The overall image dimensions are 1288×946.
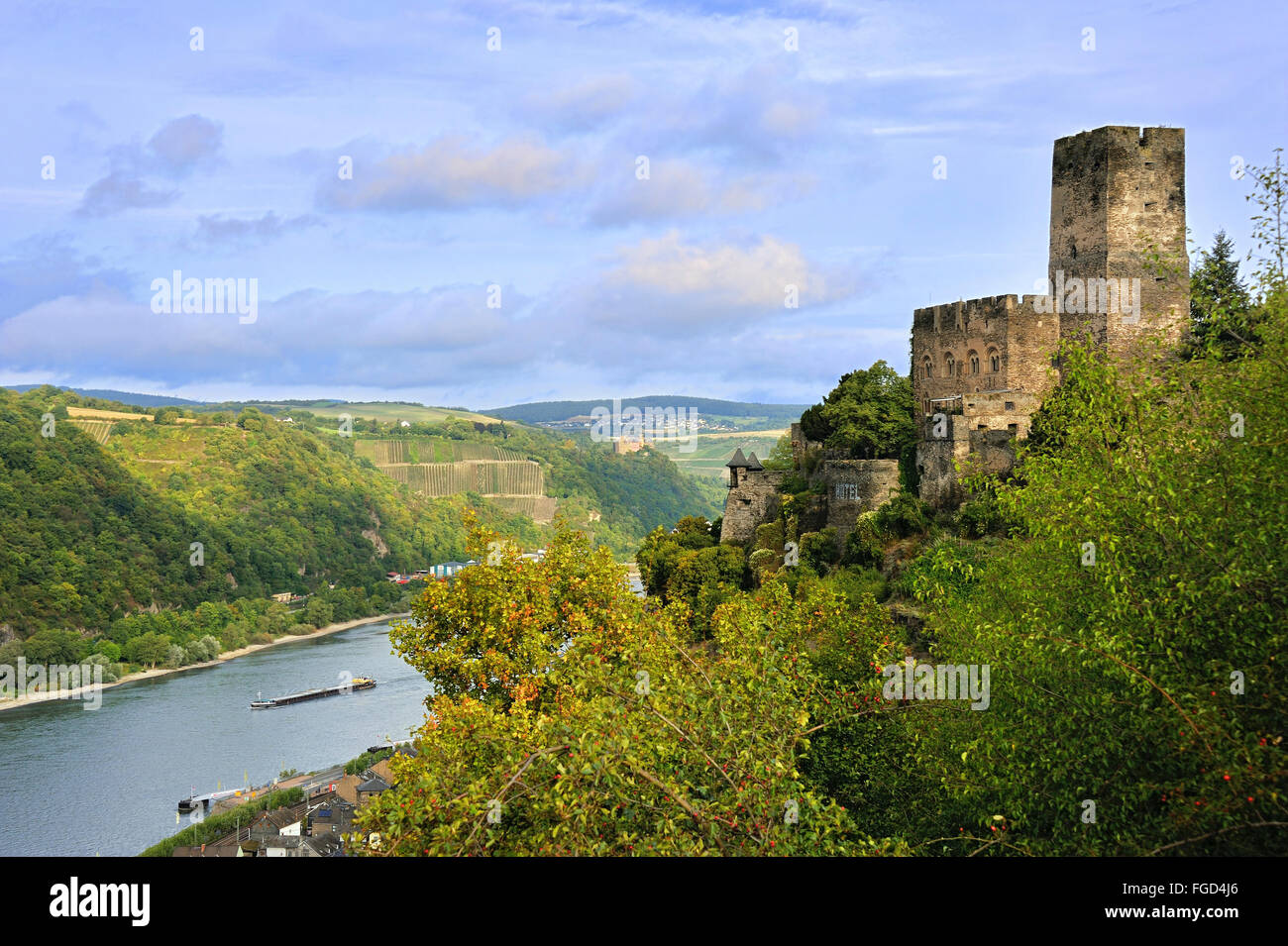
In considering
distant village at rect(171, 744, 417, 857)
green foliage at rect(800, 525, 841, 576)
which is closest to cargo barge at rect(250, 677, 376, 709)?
distant village at rect(171, 744, 417, 857)

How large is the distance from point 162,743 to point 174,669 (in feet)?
79.5

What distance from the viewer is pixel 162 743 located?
54.9 metres

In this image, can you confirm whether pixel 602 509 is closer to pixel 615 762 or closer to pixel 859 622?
pixel 859 622

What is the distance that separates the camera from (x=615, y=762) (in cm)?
773

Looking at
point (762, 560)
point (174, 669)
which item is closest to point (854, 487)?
point (762, 560)

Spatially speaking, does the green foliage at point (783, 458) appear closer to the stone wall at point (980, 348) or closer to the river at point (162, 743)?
the stone wall at point (980, 348)

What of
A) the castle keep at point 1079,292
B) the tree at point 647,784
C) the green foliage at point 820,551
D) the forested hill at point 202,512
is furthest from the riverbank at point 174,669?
the tree at point 647,784

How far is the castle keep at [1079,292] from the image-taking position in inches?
1049

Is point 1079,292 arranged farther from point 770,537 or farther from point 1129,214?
point 770,537

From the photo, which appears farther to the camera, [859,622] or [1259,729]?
[859,622]

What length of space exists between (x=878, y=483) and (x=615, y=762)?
23.5 meters
